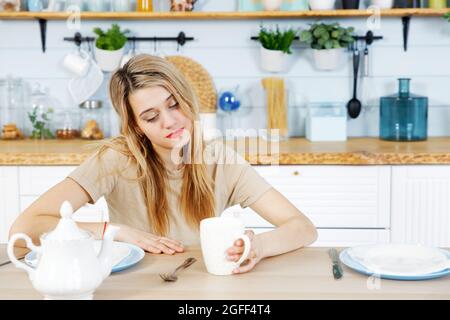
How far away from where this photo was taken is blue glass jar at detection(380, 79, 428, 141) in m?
1.89

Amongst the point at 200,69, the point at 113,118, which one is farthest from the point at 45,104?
the point at 200,69

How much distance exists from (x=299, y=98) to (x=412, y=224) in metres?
0.54

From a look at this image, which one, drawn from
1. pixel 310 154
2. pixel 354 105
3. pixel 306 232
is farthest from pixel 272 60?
pixel 306 232

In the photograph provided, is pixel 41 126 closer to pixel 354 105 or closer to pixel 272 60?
pixel 272 60

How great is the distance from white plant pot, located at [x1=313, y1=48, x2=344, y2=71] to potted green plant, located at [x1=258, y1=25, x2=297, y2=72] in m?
0.08

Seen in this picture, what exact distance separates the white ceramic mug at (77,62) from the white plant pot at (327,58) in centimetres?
66

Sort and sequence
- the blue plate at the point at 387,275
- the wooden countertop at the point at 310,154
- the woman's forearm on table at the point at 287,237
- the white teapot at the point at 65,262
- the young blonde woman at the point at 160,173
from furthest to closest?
1. the wooden countertop at the point at 310,154
2. the young blonde woman at the point at 160,173
3. the woman's forearm on table at the point at 287,237
4. the blue plate at the point at 387,275
5. the white teapot at the point at 65,262

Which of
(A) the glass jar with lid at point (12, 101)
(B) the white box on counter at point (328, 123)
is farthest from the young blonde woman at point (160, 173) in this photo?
(A) the glass jar with lid at point (12, 101)

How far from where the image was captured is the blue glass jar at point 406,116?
1886 millimetres

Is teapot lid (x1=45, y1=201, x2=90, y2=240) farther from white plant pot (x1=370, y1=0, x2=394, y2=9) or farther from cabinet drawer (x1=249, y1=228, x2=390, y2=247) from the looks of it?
white plant pot (x1=370, y1=0, x2=394, y2=9)

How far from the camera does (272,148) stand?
1.80 metres

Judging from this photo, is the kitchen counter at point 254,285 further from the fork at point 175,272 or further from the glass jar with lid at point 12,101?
the glass jar with lid at point 12,101

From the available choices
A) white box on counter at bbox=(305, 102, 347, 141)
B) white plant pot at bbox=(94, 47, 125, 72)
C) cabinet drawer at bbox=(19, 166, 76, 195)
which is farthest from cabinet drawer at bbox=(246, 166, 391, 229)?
white plant pot at bbox=(94, 47, 125, 72)
